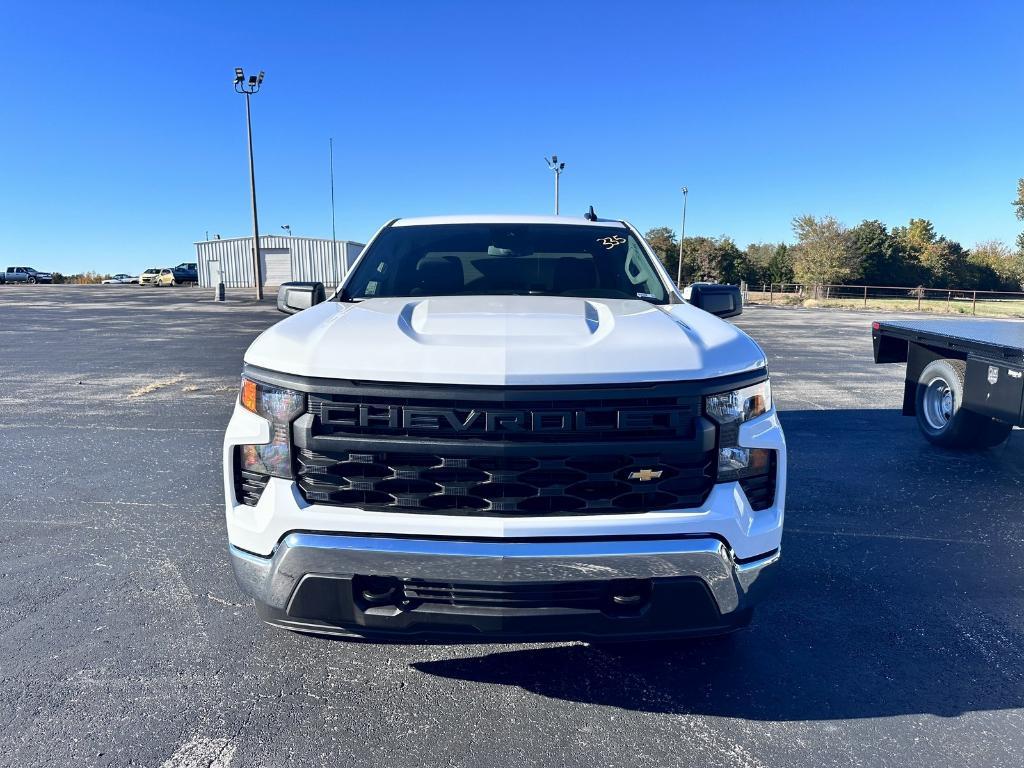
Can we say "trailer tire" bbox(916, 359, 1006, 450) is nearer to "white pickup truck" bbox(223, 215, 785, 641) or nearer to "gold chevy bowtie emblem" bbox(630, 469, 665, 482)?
"white pickup truck" bbox(223, 215, 785, 641)

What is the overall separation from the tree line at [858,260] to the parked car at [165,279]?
1556 inches

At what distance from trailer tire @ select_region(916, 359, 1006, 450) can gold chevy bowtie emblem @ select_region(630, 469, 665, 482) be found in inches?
182

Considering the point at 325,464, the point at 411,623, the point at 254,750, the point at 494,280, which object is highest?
the point at 494,280

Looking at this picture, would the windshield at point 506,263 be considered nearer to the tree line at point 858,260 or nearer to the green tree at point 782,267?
the tree line at point 858,260

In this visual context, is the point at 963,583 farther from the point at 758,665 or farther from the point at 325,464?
the point at 325,464

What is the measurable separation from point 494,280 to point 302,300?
1067mm

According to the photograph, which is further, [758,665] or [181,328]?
[181,328]

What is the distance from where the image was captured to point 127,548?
377 cm

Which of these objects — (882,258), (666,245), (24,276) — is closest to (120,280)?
(24,276)

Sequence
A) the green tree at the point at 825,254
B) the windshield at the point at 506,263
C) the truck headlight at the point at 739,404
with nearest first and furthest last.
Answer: the truck headlight at the point at 739,404
the windshield at the point at 506,263
the green tree at the point at 825,254

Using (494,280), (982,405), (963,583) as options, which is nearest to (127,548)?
(494,280)

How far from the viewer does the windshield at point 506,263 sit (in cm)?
357

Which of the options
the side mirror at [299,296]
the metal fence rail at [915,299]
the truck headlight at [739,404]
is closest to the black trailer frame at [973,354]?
the truck headlight at [739,404]

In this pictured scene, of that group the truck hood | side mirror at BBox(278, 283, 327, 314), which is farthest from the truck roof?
the truck hood
